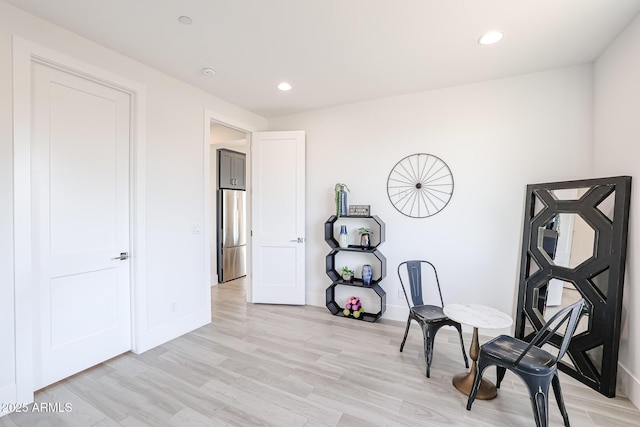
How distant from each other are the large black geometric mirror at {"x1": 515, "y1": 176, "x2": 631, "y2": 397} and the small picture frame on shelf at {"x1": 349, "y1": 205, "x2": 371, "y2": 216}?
1559mm

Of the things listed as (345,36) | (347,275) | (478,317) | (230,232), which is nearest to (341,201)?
(347,275)

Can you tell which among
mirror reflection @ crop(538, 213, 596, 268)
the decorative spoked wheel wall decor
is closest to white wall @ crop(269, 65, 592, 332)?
the decorative spoked wheel wall decor

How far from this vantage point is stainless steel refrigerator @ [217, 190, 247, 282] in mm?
4902

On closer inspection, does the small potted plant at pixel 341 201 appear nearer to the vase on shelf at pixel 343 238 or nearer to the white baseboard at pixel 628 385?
the vase on shelf at pixel 343 238

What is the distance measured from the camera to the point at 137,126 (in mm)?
2512

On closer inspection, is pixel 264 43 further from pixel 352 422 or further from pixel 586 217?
pixel 586 217

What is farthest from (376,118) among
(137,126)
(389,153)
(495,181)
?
(137,126)

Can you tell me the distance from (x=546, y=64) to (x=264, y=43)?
254cm

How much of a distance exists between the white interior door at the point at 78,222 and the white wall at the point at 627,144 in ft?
13.0

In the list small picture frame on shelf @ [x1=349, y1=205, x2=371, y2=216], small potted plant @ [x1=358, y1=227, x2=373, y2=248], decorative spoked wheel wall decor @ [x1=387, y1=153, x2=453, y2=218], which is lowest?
small potted plant @ [x1=358, y1=227, x2=373, y2=248]

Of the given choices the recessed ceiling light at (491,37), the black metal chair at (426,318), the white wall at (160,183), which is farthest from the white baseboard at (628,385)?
the white wall at (160,183)

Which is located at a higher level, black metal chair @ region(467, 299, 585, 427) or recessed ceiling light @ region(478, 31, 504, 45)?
recessed ceiling light @ region(478, 31, 504, 45)

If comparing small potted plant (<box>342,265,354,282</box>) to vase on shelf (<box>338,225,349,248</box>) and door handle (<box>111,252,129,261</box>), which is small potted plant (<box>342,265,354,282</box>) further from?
door handle (<box>111,252,129,261</box>)

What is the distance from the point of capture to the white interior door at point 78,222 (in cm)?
202
